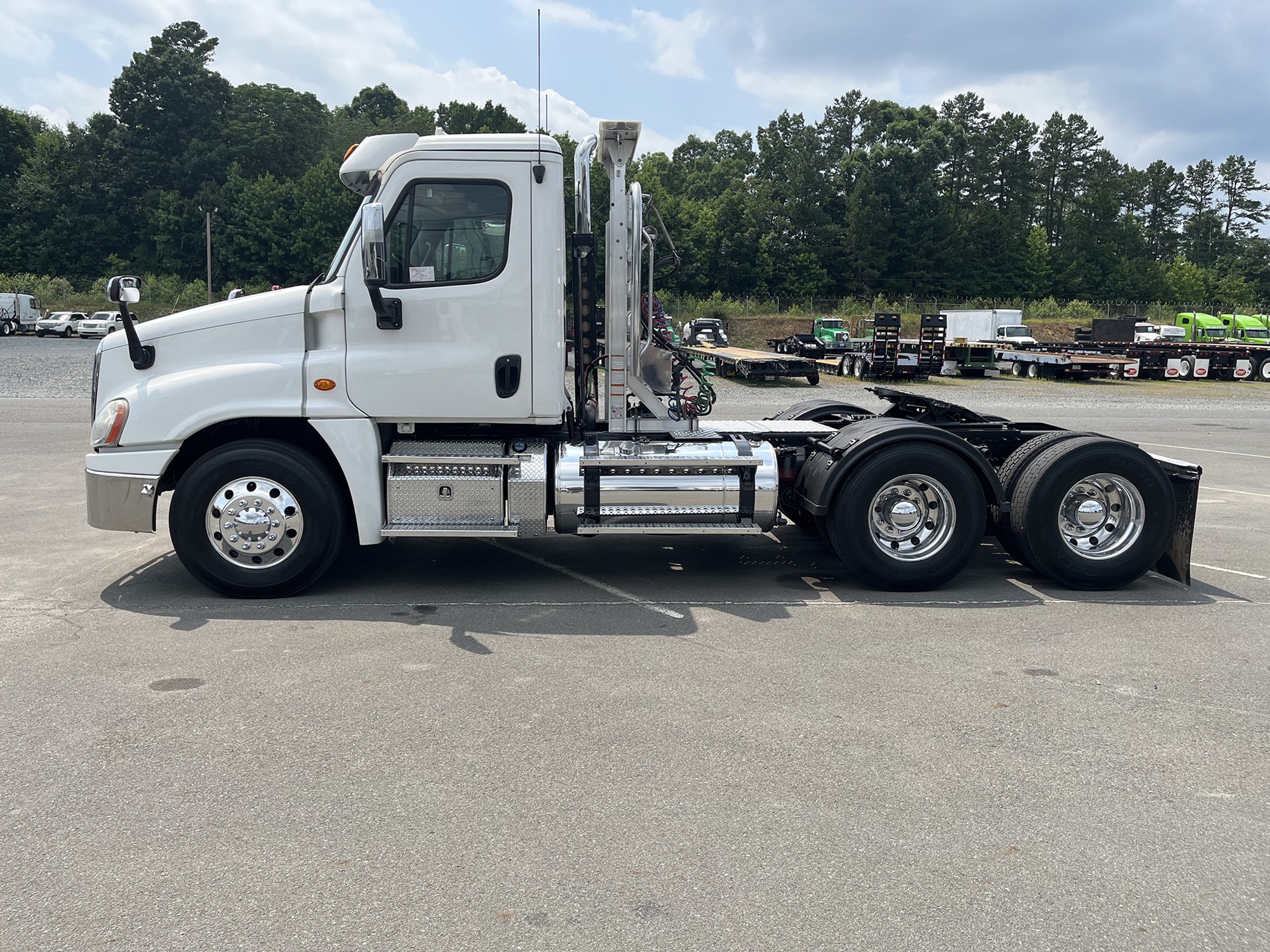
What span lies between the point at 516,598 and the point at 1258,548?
6.71 m

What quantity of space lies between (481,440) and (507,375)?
25.5 inches

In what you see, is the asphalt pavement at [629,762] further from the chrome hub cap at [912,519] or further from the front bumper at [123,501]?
the front bumper at [123,501]

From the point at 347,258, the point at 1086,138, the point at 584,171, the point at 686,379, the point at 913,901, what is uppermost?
the point at 1086,138

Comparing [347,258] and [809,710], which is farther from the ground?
[347,258]

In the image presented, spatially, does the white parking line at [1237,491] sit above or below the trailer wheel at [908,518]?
below

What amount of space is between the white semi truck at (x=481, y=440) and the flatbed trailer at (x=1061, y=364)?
3159 cm

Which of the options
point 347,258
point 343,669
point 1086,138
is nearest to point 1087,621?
point 343,669

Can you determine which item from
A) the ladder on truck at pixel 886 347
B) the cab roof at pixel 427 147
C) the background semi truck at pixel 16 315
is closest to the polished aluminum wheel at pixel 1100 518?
the cab roof at pixel 427 147

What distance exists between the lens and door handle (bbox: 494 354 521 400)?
22.4 ft

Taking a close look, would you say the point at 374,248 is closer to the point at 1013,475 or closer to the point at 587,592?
the point at 587,592

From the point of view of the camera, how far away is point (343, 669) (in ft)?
17.6

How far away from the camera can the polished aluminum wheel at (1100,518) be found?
7.27 meters

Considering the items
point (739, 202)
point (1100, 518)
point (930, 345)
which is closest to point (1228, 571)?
point (1100, 518)

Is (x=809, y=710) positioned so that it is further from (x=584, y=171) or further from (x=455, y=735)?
(x=584, y=171)
